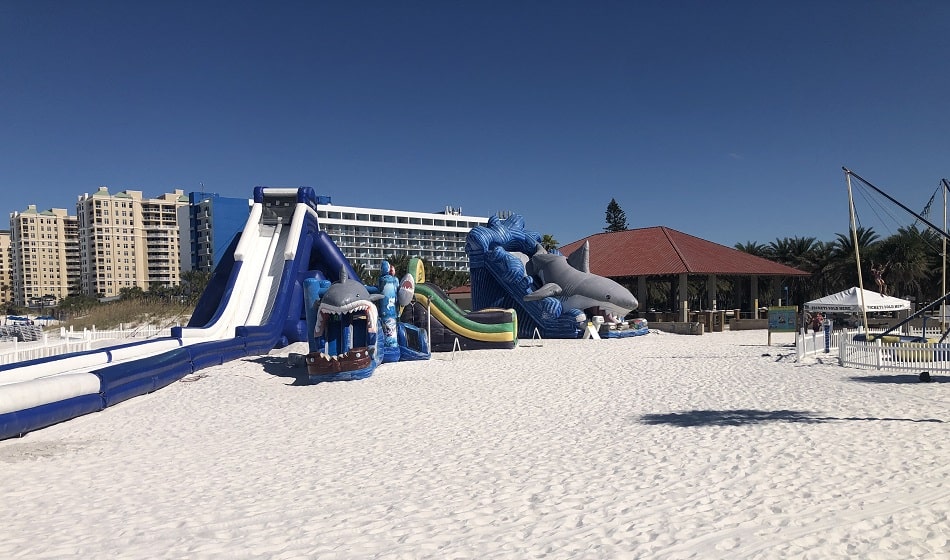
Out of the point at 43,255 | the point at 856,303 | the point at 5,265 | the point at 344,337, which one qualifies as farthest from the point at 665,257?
the point at 5,265

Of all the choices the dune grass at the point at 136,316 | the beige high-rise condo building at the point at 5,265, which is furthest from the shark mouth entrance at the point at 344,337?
the beige high-rise condo building at the point at 5,265

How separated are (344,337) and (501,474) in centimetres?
936

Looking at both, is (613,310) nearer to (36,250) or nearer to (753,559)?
(753,559)

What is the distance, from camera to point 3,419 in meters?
9.34

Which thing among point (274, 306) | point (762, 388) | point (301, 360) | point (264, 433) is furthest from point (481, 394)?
point (274, 306)

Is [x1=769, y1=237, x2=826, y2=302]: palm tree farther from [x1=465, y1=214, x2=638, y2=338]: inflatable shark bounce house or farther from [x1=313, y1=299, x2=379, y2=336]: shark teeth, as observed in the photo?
[x1=313, y1=299, x2=379, y2=336]: shark teeth

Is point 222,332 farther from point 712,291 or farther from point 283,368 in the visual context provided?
point 712,291

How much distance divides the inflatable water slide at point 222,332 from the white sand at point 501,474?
1.50 feet

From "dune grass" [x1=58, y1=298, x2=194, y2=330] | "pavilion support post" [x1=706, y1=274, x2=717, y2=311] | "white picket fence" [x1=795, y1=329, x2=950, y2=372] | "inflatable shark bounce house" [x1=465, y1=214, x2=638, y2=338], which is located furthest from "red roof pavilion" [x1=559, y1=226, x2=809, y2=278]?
"dune grass" [x1=58, y1=298, x2=194, y2=330]

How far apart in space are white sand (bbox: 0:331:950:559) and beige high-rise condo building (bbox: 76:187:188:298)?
99.5 metres

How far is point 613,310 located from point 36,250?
385 ft

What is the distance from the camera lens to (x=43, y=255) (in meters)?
111

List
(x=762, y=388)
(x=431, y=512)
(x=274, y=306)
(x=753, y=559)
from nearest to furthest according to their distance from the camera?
(x=753, y=559) → (x=431, y=512) → (x=762, y=388) → (x=274, y=306)

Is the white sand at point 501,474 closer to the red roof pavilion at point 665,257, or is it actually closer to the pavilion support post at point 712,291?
the red roof pavilion at point 665,257
